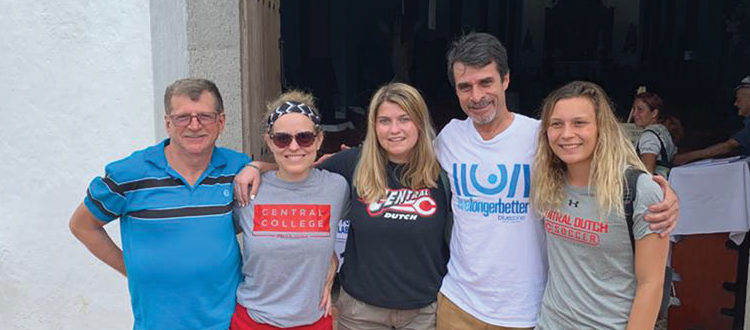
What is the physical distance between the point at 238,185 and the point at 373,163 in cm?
55

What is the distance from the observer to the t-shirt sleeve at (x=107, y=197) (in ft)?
7.89

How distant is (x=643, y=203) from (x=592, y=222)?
7.0 inches

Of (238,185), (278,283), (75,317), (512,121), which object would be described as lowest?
→ (75,317)

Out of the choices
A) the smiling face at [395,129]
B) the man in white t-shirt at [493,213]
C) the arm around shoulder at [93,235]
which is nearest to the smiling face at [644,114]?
the man in white t-shirt at [493,213]

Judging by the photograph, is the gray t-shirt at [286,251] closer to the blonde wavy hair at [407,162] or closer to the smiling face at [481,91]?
the blonde wavy hair at [407,162]

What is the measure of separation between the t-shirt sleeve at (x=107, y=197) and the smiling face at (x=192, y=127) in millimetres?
263

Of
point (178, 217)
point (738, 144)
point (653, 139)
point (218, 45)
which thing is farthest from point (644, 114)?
point (178, 217)

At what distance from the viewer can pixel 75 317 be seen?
381 centimetres

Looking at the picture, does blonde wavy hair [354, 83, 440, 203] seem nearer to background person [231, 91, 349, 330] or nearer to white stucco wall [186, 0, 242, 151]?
background person [231, 91, 349, 330]

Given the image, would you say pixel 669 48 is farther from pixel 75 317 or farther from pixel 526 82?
pixel 75 317

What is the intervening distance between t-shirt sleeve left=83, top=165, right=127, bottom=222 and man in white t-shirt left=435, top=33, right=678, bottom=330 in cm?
132

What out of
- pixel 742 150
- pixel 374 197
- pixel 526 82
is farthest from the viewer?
pixel 526 82

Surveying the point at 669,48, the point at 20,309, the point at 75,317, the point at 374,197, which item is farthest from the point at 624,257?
the point at 669,48

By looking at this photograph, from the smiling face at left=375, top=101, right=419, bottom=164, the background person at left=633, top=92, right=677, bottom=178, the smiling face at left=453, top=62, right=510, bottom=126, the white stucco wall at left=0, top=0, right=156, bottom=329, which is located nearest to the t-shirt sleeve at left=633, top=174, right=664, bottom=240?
the smiling face at left=453, top=62, right=510, bottom=126
